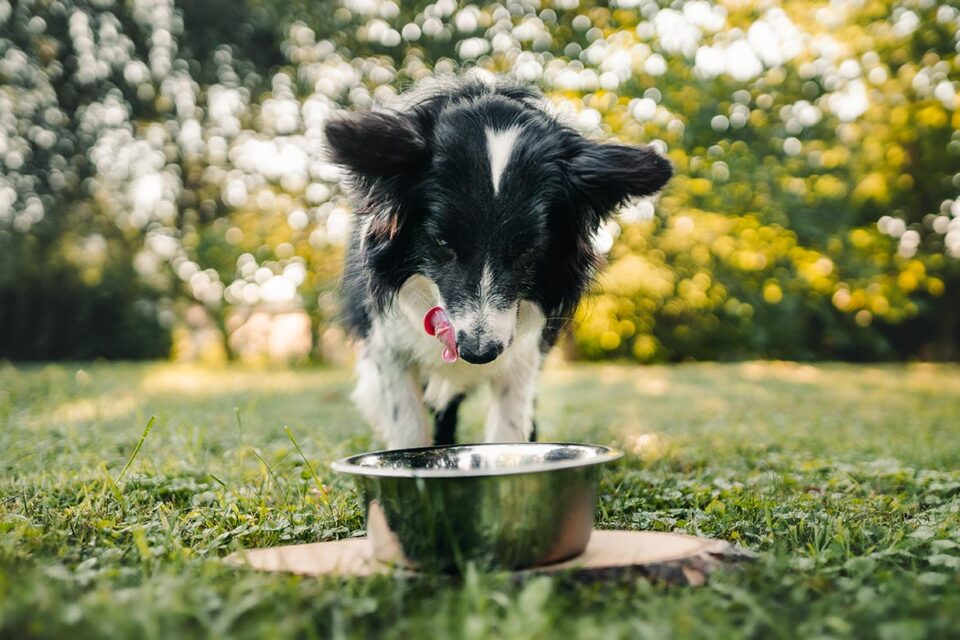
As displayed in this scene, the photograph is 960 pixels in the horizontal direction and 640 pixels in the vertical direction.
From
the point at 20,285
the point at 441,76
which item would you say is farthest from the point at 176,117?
the point at 441,76

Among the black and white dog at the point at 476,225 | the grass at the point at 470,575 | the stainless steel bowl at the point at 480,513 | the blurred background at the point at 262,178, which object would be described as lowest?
the grass at the point at 470,575

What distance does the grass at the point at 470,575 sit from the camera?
1.78 m

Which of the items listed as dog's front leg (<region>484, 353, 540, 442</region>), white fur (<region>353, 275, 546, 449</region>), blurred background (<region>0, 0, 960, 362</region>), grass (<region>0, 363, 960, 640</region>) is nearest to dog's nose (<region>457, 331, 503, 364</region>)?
white fur (<region>353, 275, 546, 449</region>)

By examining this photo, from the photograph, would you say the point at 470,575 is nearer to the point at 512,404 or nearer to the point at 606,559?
the point at 606,559

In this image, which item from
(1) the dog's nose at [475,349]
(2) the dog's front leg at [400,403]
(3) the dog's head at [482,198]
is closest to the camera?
(1) the dog's nose at [475,349]

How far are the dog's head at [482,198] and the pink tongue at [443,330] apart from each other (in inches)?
3.5

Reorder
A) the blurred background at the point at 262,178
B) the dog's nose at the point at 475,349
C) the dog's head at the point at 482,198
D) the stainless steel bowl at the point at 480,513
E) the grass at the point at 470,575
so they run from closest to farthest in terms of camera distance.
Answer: the grass at the point at 470,575 → the stainless steel bowl at the point at 480,513 → the dog's nose at the point at 475,349 → the dog's head at the point at 482,198 → the blurred background at the point at 262,178

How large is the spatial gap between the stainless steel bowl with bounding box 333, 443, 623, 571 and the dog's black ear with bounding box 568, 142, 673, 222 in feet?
4.31

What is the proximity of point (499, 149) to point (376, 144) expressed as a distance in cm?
49

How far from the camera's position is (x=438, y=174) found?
3232mm

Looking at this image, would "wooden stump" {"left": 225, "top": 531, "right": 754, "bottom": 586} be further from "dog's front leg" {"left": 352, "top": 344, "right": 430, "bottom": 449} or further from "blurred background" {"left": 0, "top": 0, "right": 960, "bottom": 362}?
"blurred background" {"left": 0, "top": 0, "right": 960, "bottom": 362}

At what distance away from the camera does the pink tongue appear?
313cm

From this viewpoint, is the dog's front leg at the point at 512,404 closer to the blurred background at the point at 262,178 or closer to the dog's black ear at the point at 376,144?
the dog's black ear at the point at 376,144

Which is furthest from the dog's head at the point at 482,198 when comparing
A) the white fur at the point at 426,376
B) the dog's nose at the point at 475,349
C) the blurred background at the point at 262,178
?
the blurred background at the point at 262,178
